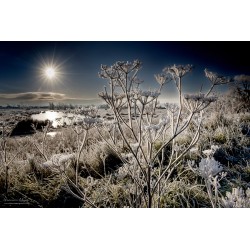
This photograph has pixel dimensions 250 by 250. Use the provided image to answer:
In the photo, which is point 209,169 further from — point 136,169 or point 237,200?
point 136,169

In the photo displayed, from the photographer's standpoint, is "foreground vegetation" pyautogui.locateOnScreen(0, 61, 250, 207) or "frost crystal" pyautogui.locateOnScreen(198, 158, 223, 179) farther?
"foreground vegetation" pyautogui.locateOnScreen(0, 61, 250, 207)

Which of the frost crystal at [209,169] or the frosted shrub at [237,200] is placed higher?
the frost crystal at [209,169]

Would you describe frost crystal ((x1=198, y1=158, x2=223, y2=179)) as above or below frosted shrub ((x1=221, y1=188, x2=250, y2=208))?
above

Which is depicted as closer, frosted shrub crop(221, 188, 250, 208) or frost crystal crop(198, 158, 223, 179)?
frost crystal crop(198, 158, 223, 179)

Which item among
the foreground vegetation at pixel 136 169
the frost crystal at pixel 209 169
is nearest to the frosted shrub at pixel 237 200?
the foreground vegetation at pixel 136 169

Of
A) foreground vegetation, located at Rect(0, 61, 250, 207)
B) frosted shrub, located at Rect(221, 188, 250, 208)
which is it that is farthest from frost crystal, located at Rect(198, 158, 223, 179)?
frosted shrub, located at Rect(221, 188, 250, 208)

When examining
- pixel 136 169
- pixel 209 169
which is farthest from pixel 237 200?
pixel 136 169

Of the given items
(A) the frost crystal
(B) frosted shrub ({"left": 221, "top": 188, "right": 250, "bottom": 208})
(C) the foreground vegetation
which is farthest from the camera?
(C) the foreground vegetation

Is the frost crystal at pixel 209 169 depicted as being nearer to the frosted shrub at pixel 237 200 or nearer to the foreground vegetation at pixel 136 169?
the foreground vegetation at pixel 136 169

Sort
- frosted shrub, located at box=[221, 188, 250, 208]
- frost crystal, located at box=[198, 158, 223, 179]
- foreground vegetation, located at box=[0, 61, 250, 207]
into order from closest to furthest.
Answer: frost crystal, located at box=[198, 158, 223, 179] → frosted shrub, located at box=[221, 188, 250, 208] → foreground vegetation, located at box=[0, 61, 250, 207]

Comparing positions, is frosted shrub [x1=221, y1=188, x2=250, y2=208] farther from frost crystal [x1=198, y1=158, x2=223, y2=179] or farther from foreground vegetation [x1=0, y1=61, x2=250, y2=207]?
frost crystal [x1=198, y1=158, x2=223, y2=179]
